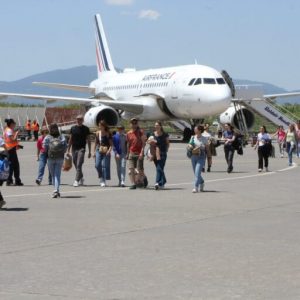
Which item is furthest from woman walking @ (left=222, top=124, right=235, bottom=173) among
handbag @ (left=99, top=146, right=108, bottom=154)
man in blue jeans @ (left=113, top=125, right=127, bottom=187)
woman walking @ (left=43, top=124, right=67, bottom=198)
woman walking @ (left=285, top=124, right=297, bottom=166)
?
woman walking @ (left=43, top=124, right=67, bottom=198)

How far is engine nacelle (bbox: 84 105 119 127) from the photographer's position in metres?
50.9

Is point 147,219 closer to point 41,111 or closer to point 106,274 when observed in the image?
point 106,274

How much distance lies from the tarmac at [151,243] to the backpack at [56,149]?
81 cm

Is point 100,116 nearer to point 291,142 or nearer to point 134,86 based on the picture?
point 134,86

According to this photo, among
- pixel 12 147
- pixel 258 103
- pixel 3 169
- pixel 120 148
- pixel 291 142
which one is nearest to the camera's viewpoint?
pixel 3 169

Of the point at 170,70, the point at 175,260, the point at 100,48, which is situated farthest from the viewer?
the point at 100,48

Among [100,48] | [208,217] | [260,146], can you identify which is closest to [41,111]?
[100,48]

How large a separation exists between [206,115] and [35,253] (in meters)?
37.7

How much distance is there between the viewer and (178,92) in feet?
160

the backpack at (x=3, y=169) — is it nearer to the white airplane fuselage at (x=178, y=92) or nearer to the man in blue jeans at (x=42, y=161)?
the man in blue jeans at (x=42, y=161)

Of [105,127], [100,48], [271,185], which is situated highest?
[100,48]

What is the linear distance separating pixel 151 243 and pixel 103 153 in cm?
1020

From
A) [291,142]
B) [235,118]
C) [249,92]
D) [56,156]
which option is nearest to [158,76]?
[235,118]

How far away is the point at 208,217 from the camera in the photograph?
14.5 metres
